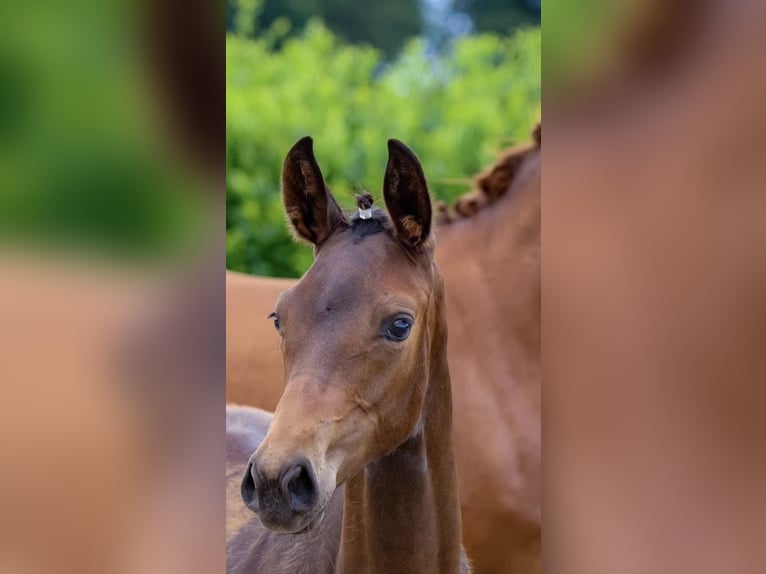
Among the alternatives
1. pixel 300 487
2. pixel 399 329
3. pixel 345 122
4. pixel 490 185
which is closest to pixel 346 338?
pixel 399 329

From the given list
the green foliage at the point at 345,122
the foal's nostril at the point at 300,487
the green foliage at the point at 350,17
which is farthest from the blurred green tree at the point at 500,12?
the foal's nostril at the point at 300,487

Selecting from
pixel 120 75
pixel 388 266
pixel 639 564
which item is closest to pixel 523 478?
pixel 388 266

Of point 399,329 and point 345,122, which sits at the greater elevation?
point 345,122

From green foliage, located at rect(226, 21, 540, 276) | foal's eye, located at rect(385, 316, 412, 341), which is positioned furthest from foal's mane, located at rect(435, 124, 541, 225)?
foal's eye, located at rect(385, 316, 412, 341)

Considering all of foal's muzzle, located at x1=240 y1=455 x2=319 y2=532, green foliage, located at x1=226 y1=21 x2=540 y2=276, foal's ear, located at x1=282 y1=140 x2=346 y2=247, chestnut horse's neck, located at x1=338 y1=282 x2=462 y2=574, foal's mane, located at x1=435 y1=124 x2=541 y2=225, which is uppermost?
green foliage, located at x1=226 y1=21 x2=540 y2=276

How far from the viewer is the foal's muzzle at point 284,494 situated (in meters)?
0.79

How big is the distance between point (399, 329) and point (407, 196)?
0.18 metres

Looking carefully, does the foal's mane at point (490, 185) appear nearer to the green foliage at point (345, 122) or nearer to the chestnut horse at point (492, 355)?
the chestnut horse at point (492, 355)

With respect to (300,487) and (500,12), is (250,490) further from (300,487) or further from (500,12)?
(500,12)

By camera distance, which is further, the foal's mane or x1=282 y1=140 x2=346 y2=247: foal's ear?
the foal's mane

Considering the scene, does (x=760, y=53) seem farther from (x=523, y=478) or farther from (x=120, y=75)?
(x=523, y=478)

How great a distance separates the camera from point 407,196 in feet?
3.34

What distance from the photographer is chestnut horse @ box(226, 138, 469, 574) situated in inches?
33.0

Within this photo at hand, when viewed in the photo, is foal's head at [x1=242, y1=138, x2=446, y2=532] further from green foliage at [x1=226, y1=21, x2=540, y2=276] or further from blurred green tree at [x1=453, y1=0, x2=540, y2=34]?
green foliage at [x1=226, y1=21, x2=540, y2=276]
